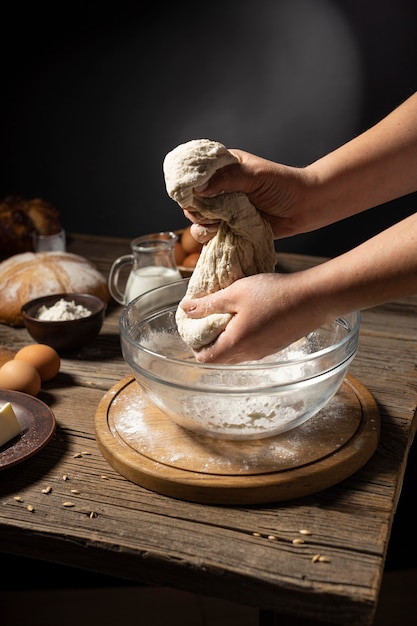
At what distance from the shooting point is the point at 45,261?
1809 millimetres

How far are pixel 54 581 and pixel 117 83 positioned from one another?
4.80ft

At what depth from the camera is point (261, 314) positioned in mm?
979

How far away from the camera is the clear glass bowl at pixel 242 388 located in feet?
3.44

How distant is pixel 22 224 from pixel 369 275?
138 centimetres

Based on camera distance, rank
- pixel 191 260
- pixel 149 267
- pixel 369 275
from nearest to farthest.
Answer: pixel 369 275, pixel 149 267, pixel 191 260

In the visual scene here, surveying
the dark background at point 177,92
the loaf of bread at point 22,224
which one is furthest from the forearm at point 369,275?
the loaf of bread at point 22,224

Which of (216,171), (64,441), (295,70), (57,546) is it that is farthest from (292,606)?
(295,70)

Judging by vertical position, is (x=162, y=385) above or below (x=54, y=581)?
above

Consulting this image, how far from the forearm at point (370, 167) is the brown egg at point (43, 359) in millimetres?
570

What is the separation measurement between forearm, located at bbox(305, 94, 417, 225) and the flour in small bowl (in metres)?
0.61

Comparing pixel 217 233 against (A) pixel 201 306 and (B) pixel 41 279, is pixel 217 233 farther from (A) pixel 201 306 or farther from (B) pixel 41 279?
(B) pixel 41 279

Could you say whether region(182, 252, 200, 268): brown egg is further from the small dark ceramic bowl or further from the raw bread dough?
the raw bread dough

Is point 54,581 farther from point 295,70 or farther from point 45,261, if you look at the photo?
point 295,70

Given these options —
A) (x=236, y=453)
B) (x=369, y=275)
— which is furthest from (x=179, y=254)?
(x=369, y=275)
